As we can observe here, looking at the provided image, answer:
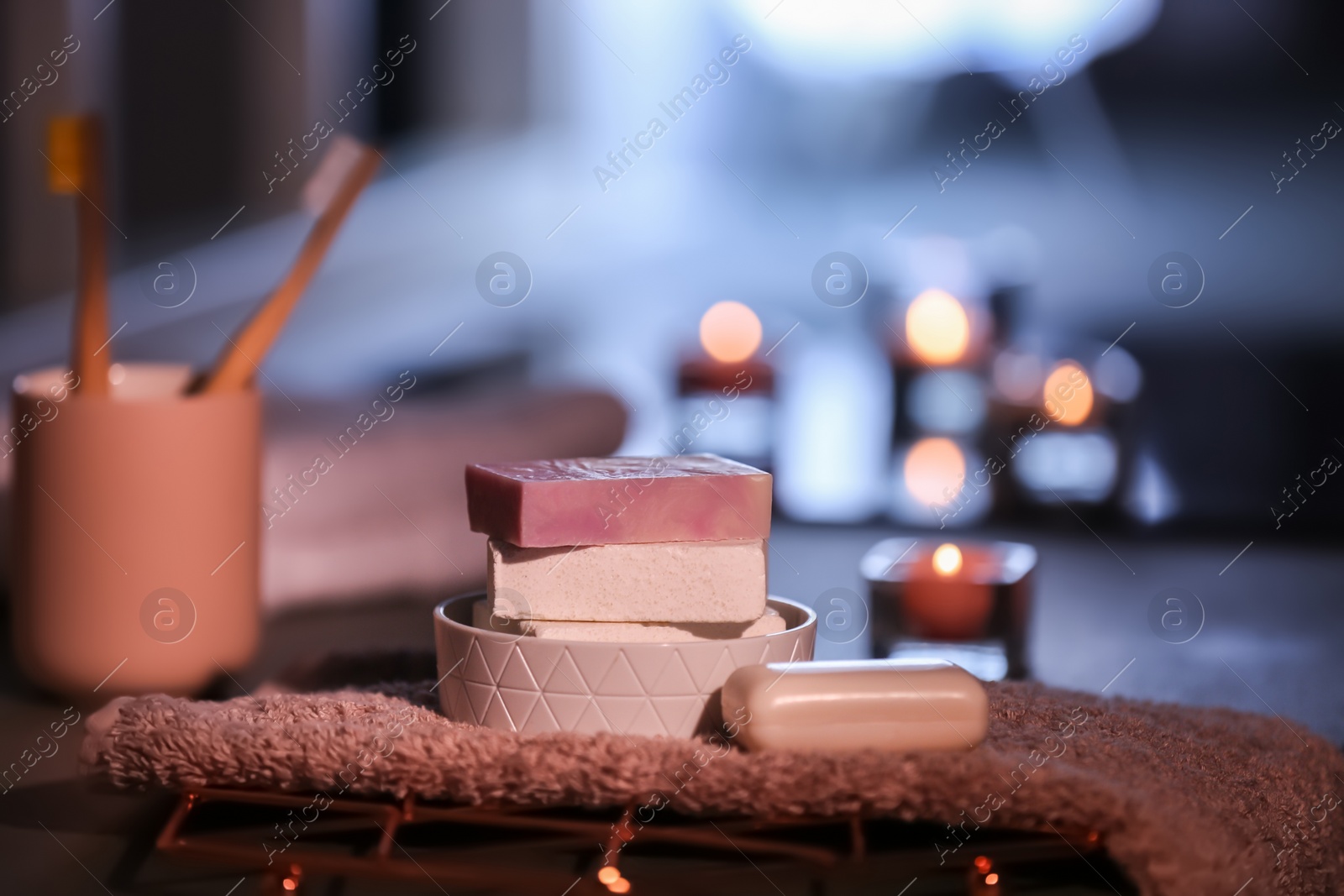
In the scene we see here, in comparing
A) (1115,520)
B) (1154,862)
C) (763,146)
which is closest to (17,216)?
(763,146)

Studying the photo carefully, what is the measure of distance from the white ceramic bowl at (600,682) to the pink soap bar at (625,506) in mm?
41

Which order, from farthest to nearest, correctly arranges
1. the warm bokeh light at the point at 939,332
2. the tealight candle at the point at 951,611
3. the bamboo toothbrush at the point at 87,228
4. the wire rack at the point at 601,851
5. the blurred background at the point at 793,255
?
the warm bokeh light at the point at 939,332 → the blurred background at the point at 793,255 → the tealight candle at the point at 951,611 → the bamboo toothbrush at the point at 87,228 → the wire rack at the point at 601,851

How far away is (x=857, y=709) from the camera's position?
0.44 meters

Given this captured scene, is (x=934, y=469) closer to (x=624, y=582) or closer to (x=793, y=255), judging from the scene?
(x=793, y=255)

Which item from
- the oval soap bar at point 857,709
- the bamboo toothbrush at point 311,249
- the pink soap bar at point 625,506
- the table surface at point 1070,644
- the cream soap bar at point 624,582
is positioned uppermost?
the bamboo toothbrush at point 311,249

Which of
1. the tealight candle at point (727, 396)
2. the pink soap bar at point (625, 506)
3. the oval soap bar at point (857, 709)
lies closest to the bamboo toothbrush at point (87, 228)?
the pink soap bar at point (625, 506)

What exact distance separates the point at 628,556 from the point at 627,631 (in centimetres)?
3

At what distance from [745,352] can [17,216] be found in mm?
1143

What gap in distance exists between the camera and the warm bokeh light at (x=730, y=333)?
1.45m

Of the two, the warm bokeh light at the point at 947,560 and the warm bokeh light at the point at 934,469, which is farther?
the warm bokeh light at the point at 934,469

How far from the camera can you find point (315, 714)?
0.50m

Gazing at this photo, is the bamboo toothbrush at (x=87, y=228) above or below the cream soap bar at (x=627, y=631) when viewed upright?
above

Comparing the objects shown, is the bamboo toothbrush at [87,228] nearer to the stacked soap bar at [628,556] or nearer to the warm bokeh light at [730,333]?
the stacked soap bar at [628,556]

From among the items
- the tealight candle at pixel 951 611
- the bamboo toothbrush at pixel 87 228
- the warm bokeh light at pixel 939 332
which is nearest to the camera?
the bamboo toothbrush at pixel 87 228
